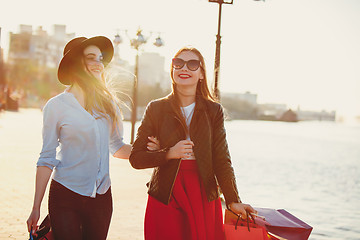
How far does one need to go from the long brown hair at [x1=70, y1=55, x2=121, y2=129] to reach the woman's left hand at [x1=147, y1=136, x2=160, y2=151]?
0.25m

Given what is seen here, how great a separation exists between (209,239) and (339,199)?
15.0 meters

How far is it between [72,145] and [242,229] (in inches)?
43.4

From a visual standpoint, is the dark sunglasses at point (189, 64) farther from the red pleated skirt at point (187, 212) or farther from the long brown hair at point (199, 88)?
the red pleated skirt at point (187, 212)

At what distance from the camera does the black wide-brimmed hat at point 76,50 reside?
279cm

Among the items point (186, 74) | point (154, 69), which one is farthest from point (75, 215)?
point (154, 69)

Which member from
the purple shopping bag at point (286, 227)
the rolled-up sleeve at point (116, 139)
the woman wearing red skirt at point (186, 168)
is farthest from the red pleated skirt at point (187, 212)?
the rolled-up sleeve at point (116, 139)

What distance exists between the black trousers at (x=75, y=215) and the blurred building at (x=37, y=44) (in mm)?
103420

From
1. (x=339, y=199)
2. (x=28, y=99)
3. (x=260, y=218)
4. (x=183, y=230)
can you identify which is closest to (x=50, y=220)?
(x=183, y=230)

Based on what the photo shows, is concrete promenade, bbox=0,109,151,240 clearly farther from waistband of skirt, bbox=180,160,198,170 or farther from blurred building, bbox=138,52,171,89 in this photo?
blurred building, bbox=138,52,171,89

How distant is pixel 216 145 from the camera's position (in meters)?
2.91

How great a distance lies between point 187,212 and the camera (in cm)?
280

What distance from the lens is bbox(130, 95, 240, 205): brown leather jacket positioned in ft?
9.18

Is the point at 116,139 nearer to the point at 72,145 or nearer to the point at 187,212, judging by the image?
the point at 72,145

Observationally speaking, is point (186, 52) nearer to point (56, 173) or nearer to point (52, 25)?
point (56, 173)
